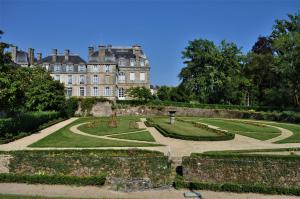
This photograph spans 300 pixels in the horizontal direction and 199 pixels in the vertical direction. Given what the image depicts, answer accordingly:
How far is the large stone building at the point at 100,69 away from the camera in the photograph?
222ft

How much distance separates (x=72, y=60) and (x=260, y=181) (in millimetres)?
62334

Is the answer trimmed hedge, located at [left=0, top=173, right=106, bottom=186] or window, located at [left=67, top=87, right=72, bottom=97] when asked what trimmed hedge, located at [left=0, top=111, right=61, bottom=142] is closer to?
trimmed hedge, located at [left=0, top=173, right=106, bottom=186]

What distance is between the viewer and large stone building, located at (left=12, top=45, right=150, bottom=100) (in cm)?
6775

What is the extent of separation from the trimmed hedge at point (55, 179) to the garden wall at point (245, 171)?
13.8 feet

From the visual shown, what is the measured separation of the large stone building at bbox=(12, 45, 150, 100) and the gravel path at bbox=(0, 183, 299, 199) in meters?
54.4

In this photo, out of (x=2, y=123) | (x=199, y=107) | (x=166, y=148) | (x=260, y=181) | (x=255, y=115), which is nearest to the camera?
(x=260, y=181)

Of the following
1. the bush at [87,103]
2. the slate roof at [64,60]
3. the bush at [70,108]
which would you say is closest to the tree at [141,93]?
the bush at [87,103]

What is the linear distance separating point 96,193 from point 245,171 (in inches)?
276

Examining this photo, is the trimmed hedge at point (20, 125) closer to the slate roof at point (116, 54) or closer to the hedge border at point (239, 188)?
the hedge border at point (239, 188)

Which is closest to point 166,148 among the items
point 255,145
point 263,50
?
point 255,145

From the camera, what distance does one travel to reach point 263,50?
64.1 metres

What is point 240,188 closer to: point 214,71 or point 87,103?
point 87,103

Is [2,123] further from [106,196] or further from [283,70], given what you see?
[283,70]

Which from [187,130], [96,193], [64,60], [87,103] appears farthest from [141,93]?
[96,193]
